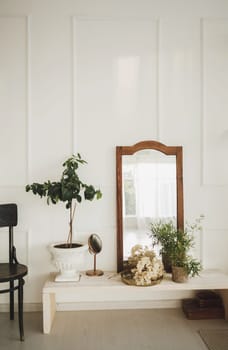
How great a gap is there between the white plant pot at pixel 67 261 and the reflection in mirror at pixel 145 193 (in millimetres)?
502

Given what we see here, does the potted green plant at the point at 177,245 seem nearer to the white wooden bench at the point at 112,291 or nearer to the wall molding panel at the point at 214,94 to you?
the white wooden bench at the point at 112,291

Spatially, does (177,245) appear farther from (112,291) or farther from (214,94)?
(214,94)

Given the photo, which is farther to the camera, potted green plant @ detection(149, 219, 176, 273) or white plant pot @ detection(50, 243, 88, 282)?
potted green plant @ detection(149, 219, 176, 273)

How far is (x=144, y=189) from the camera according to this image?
124 inches

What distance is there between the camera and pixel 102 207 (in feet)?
10.4

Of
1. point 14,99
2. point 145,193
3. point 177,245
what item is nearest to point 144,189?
point 145,193

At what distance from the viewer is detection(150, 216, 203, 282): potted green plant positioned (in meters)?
2.78

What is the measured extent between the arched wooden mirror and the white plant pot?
17.7 inches

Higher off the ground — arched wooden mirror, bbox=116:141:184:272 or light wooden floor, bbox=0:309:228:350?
arched wooden mirror, bbox=116:141:184:272

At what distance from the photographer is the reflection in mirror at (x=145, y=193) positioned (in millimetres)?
3133

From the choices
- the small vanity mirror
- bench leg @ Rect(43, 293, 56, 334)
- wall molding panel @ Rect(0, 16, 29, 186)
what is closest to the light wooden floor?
bench leg @ Rect(43, 293, 56, 334)

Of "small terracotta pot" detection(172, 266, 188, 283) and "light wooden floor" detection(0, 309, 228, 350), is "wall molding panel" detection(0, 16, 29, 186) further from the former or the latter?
"small terracotta pot" detection(172, 266, 188, 283)

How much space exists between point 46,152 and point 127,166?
29.5 inches

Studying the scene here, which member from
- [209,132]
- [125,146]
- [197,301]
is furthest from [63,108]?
[197,301]
